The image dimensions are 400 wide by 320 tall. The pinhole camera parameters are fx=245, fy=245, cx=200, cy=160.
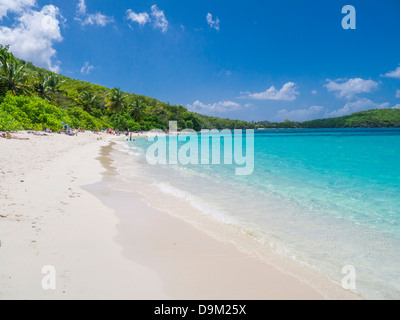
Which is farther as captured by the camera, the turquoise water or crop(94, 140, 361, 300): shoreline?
the turquoise water

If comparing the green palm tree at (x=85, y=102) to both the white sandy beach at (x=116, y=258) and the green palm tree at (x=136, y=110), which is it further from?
the white sandy beach at (x=116, y=258)

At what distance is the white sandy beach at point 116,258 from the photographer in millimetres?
3229

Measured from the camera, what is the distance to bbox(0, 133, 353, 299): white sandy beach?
3.23 meters

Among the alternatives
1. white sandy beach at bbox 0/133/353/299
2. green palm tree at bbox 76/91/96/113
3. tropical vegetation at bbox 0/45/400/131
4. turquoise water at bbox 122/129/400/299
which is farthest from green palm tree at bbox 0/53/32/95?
white sandy beach at bbox 0/133/353/299

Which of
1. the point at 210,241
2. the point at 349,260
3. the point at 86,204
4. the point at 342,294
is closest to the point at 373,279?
the point at 349,260

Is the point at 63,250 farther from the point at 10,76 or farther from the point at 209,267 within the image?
the point at 10,76

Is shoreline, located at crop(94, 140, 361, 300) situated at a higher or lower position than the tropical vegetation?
lower

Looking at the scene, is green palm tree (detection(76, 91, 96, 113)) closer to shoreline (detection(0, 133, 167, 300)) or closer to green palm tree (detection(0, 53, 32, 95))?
green palm tree (detection(0, 53, 32, 95))

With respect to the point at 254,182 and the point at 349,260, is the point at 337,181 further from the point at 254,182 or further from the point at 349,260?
the point at 349,260

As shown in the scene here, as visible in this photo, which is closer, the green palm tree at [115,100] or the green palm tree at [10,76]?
the green palm tree at [10,76]

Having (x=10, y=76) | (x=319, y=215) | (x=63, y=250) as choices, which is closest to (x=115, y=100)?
(x=10, y=76)

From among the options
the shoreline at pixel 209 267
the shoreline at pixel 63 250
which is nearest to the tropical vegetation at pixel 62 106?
the shoreline at pixel 63 250

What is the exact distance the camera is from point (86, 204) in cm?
692
